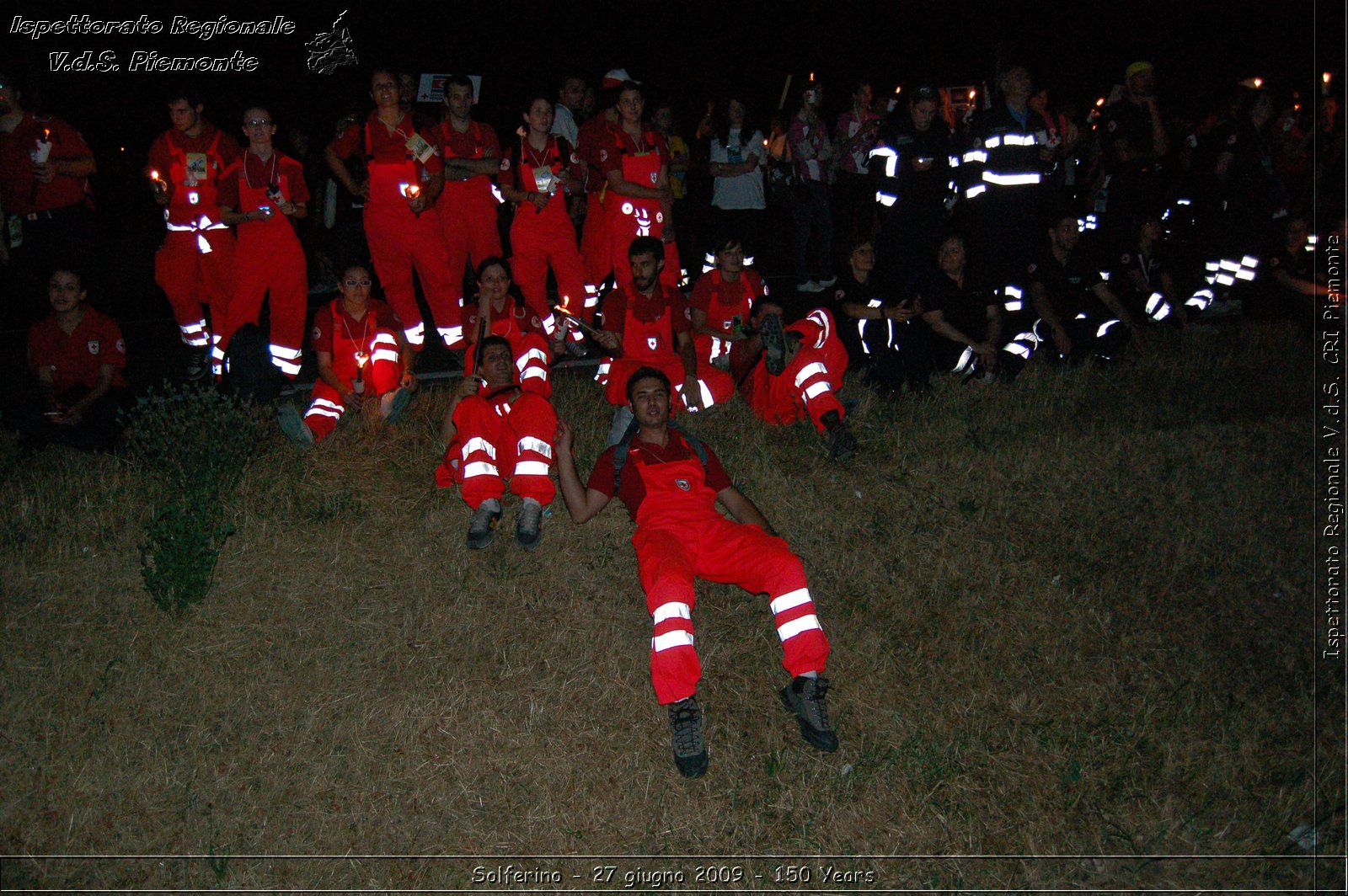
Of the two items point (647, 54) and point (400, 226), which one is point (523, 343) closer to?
point (400, 226)

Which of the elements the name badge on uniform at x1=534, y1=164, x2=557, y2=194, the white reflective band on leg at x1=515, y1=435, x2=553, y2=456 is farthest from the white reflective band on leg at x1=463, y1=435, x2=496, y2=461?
the name badge on uniform at x1=534, y1=164, x2=557, y2=194

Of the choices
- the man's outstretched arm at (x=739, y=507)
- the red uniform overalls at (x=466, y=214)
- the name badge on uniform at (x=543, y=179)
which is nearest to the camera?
the man's outstretched arm at (x=739, y=507)

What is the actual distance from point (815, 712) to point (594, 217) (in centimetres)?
532

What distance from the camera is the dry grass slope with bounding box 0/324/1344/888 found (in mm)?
4625

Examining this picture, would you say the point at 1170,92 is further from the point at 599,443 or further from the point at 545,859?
the point at 545,859

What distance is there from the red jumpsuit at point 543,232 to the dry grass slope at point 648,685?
1.70 metres

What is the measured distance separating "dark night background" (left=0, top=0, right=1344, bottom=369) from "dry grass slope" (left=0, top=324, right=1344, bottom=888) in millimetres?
4378

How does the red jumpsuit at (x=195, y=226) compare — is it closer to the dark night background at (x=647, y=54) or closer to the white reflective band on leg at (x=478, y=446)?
the dark night background at (x=647, y=54)

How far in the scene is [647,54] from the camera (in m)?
22.6

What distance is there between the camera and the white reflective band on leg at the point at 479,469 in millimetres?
5957

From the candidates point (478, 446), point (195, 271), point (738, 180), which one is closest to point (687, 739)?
point (478, 446)

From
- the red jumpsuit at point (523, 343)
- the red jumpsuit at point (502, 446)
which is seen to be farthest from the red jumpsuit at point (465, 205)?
the red jumpsuit at point (502, 446)

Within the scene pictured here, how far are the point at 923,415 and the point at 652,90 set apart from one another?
15.7 meters

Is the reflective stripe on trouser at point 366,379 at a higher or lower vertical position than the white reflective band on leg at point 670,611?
higher
